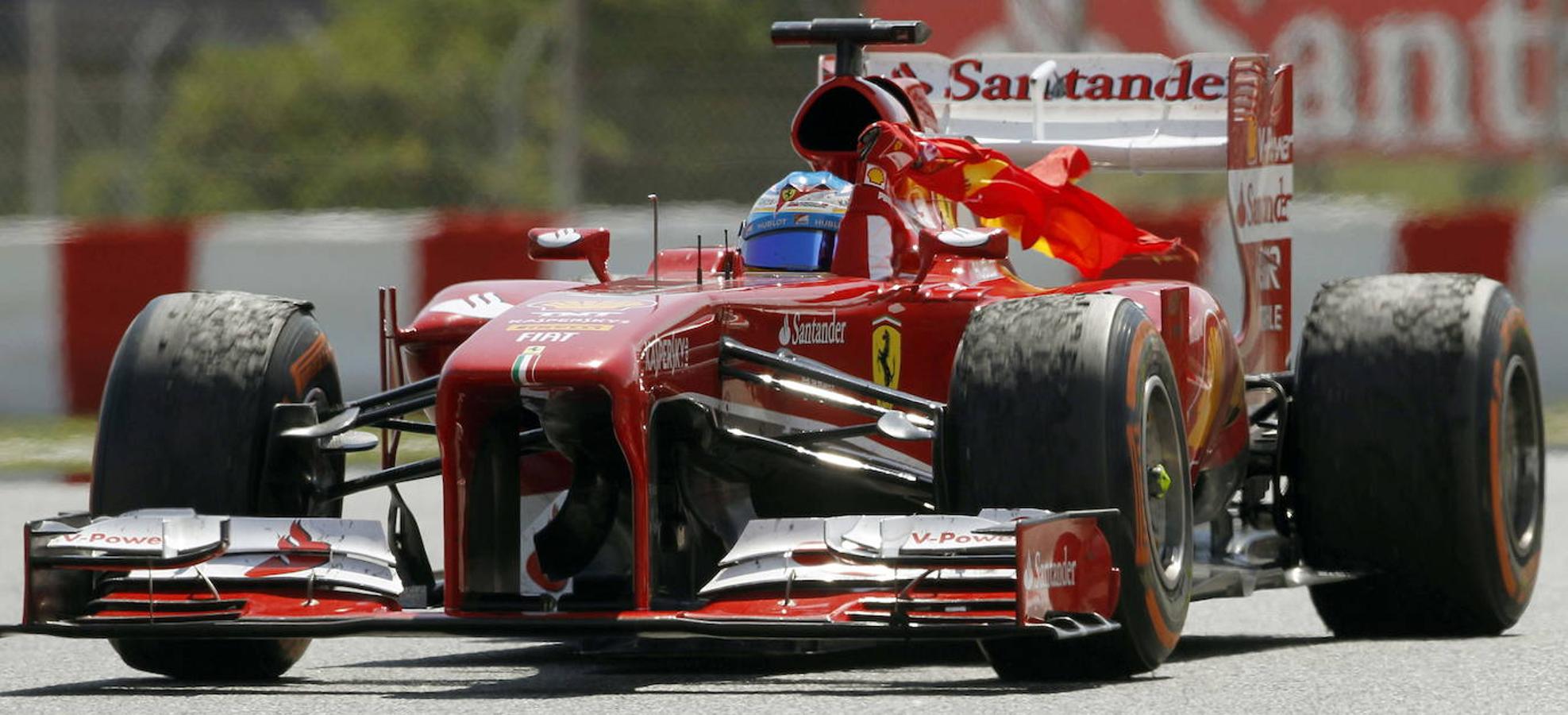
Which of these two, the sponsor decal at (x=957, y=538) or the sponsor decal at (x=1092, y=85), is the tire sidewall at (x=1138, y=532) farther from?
the sponsor decal at (x=1092, y=85)

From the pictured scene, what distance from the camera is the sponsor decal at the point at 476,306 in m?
8.09

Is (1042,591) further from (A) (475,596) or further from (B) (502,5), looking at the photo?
(B) (502,5)

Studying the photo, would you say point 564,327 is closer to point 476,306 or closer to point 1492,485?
point 476,306

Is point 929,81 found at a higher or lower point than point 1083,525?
higher

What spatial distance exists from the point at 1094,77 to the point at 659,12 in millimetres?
13878

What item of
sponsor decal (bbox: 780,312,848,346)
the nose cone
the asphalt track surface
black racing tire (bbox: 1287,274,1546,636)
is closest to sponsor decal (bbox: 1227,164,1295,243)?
black racing tire (bbox: 1287,274,1546,636)

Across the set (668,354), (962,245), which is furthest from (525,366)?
(962,245)

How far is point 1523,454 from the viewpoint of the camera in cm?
886

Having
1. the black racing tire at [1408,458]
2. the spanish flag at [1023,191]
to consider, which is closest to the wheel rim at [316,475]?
the spanish flag at [1023,191]

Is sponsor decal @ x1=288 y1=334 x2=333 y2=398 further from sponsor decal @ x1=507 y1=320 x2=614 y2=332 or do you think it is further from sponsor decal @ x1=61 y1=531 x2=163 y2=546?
sponsor decal @ x1=507 y1=320 x2=614 y2=332

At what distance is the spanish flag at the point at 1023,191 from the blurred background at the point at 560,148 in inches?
223

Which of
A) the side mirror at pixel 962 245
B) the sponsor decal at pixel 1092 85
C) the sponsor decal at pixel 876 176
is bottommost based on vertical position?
the side mirror at pixel 962 245

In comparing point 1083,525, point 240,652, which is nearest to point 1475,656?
point 1083,525

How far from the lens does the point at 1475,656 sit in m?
7.67
